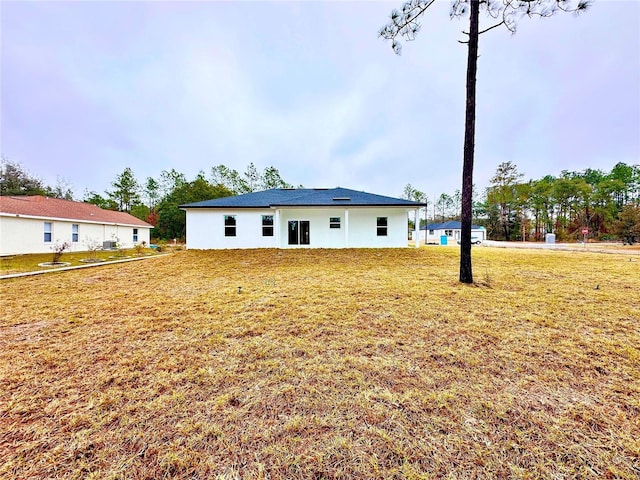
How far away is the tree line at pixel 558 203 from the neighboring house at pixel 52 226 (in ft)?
157

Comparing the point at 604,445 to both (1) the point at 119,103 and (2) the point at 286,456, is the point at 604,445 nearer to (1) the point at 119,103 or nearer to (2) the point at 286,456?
(2) the point at 286,456

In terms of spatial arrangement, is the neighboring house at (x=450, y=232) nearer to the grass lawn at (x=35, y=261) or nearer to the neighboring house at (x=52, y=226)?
the grass lawn at (x=35, y=261)

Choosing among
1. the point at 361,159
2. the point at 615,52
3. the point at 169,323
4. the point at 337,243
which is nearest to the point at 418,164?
the point at 361,159

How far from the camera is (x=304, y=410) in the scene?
6.64ft

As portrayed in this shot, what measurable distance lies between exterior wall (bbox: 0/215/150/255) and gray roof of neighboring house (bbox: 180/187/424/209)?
360 inches

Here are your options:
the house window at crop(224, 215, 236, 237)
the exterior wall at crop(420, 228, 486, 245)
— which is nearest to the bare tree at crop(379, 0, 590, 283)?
the house window at crop(224, 215, 236, 237)

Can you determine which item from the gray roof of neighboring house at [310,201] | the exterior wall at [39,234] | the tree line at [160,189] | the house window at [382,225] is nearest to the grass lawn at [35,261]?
the exterior wall at [39,234]

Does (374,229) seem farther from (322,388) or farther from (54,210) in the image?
(54,210)

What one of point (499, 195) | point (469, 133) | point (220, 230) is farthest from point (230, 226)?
point (499, 195)

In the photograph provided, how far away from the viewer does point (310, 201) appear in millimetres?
14109

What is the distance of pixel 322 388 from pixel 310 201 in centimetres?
1234

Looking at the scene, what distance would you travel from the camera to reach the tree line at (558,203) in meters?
31.6

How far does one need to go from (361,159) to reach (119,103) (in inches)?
834

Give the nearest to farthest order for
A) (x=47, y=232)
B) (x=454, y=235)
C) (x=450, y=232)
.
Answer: (x=47, y=232), (x=454, y=235), (x=450, y=232)
